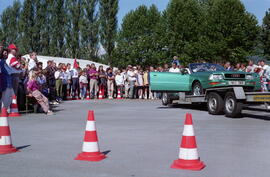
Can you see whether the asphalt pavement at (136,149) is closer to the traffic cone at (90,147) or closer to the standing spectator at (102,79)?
the traffic cone at (90,147)

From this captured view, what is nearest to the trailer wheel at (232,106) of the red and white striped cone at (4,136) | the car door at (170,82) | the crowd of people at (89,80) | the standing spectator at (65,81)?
the car door at (170,82)

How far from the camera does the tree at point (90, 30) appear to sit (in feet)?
174

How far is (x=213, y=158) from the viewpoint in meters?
5.85

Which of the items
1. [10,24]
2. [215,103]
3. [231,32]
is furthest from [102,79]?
[10,24]

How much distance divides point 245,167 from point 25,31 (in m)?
51.3

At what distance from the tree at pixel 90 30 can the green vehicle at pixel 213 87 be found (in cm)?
3844

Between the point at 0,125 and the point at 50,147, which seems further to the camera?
the point at 50,147

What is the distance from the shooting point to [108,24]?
53.8 meters

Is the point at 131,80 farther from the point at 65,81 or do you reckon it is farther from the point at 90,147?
the point at 90,147

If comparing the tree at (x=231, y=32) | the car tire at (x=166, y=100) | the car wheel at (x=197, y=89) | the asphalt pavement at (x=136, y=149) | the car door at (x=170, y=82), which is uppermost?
the tree at (x=231, y=32)

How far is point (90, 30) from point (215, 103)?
42.6 metres

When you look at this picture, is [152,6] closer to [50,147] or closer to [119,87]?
[119,87]

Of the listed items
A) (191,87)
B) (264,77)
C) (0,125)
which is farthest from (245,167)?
(264,77)

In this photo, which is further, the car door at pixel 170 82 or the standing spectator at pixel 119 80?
the standing spectator at pixel 119 80
